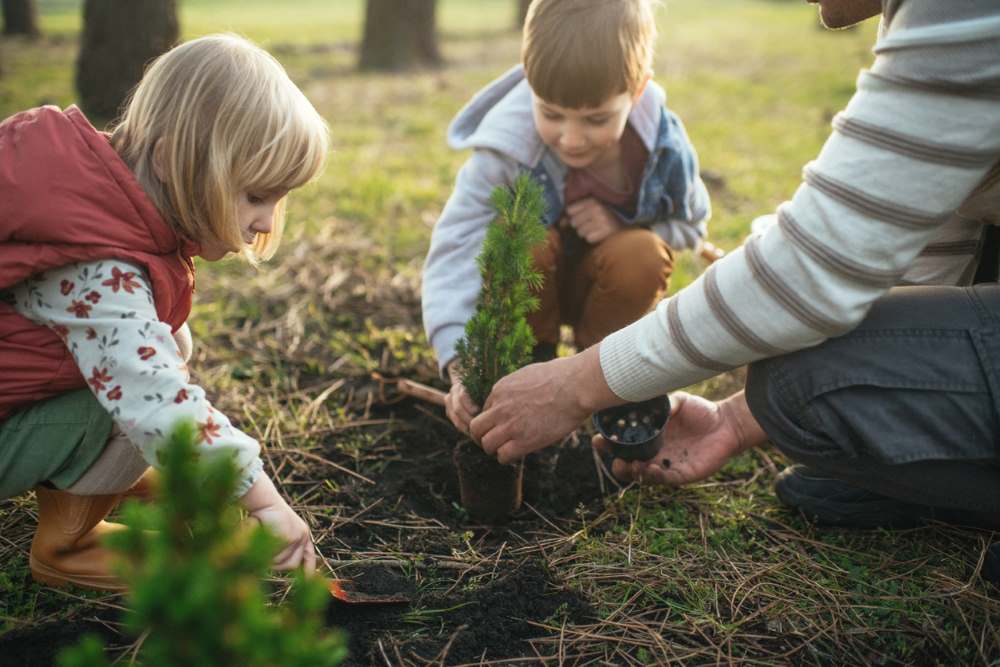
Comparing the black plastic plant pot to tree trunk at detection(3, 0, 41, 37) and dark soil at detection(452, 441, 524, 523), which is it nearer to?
dark soil at detection(452, 441, 524, 523)

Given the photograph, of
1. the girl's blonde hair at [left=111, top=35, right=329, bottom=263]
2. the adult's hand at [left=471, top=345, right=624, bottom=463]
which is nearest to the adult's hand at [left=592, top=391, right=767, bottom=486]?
the adult's hand at [left=471, top=345, right=624, bottom=463]

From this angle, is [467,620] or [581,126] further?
[581,126]

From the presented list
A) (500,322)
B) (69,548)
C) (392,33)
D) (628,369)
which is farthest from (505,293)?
(392,33)

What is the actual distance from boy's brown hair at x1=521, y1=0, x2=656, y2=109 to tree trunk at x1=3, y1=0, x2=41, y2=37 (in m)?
14.2

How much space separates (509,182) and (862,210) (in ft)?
5.04

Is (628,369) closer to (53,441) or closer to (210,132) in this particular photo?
(210,132)

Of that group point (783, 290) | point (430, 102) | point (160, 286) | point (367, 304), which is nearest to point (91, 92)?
point (430, 102)

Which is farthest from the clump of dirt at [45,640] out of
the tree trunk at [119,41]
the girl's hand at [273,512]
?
the tree trunk at [119,41]

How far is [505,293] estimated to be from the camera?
2365 mm

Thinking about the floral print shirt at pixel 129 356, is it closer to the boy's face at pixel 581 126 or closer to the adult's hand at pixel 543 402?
the adult's hand at pixel 543 402

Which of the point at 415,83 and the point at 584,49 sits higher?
the point at 584,49

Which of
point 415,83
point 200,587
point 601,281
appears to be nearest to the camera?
point 200,587

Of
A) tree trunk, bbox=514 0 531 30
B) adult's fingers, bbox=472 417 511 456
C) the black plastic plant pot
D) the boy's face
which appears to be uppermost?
the boy's face

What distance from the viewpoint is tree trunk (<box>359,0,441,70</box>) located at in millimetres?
11625
